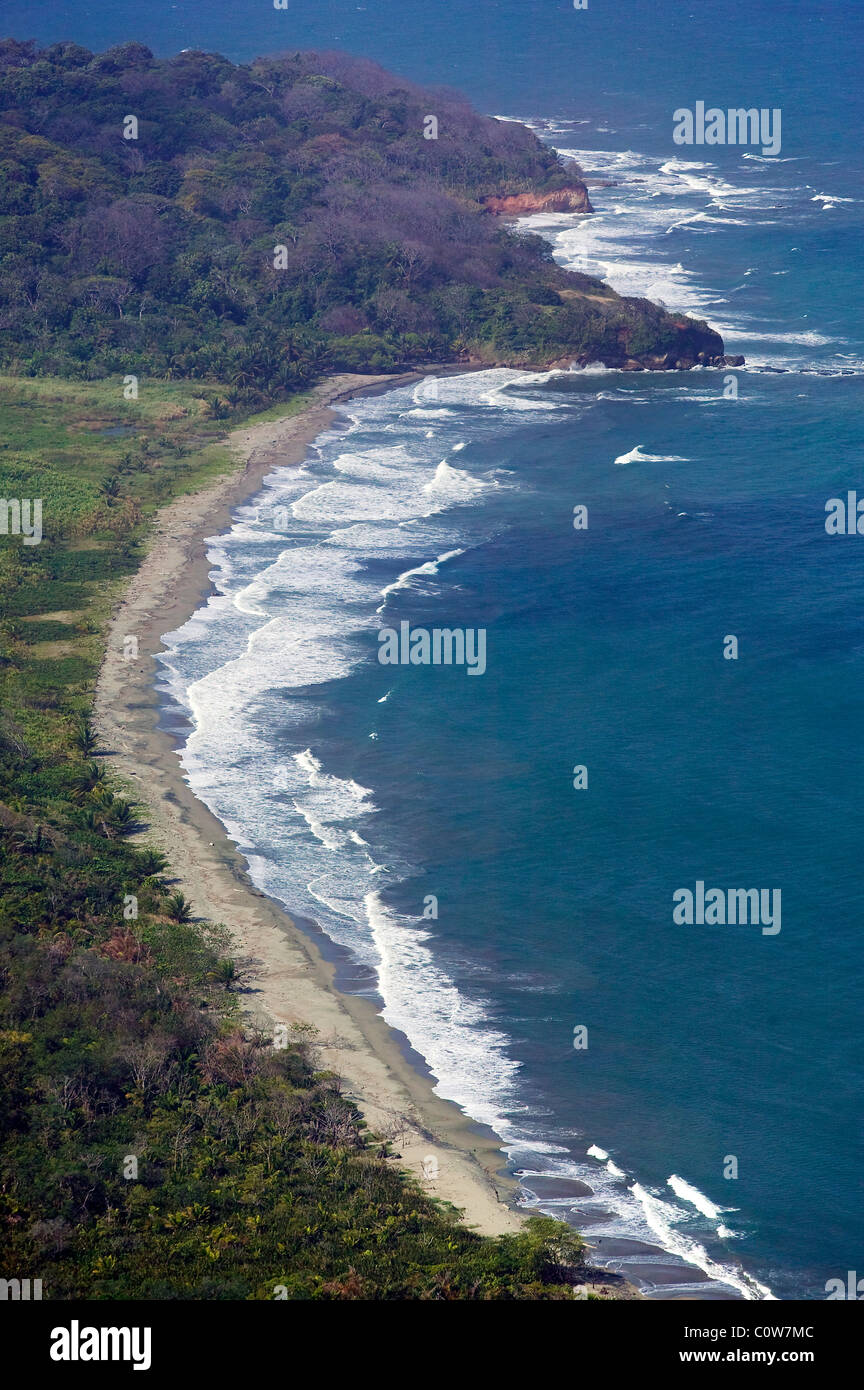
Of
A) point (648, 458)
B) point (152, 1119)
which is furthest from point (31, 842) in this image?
point (648, 458)

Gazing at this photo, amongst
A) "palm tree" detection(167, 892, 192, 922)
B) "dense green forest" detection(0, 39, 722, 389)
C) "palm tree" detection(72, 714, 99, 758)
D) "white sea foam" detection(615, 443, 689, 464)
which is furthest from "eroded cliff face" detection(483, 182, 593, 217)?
"palm tree" detection(167, 892, 192, 922)

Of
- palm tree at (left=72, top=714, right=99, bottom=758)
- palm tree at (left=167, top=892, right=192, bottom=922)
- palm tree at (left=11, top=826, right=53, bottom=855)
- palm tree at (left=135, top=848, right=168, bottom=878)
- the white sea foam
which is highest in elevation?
the white sea foam

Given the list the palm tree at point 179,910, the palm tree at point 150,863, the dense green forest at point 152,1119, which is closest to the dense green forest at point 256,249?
the palm tree at point 150,863

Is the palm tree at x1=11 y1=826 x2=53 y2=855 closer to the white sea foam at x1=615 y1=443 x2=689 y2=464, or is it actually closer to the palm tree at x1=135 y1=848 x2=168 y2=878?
the palm tree at x1=135 y1=848 x2=168 y2=878

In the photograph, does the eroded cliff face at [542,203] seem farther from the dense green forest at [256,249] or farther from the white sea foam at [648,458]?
the white sea foam at [648,458]

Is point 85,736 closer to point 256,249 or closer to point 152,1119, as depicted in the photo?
point 152,1119

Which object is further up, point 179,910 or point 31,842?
point 31,842
